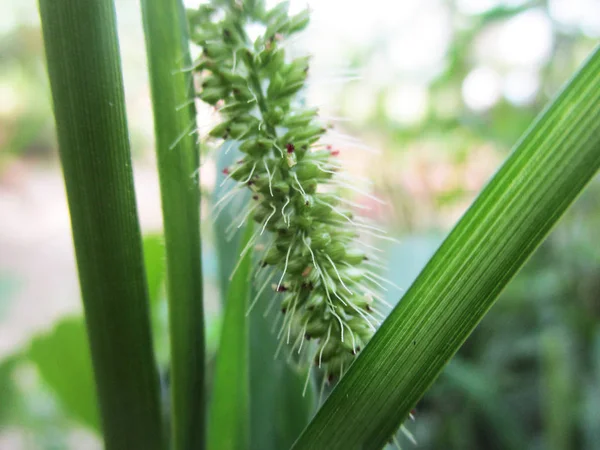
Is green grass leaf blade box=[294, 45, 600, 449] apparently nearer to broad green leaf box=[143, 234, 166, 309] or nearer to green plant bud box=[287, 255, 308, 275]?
green plant bud box=[287, 255, 308, 275]

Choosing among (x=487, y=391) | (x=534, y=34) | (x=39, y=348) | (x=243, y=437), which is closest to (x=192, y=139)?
(x=243, y=437)

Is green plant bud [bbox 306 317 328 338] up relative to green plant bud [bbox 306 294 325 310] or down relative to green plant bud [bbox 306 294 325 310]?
A: down

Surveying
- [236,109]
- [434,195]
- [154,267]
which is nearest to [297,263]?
[236,109]

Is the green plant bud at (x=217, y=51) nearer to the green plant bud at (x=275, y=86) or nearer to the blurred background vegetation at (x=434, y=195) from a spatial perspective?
the green plant bud at (x=275, y=86)

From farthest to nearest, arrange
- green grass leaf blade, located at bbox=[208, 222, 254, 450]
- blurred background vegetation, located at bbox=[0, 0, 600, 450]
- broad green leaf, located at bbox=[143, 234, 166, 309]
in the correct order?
1. blurred background vegetation, located at bbox=[0, 0, 600, 450]
2. broad green leaf, located at bbox=[143, 234, 166, 309]
3. green grass leaf blade, located at bbox=[208, 222, 254, 450]

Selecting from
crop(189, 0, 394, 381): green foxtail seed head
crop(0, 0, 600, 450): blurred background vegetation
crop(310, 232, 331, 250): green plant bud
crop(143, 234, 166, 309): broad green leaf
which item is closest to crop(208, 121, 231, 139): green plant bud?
crop(189, 0, 394, 381): green foxtail seed head

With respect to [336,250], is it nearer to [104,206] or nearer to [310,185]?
[310,185]
